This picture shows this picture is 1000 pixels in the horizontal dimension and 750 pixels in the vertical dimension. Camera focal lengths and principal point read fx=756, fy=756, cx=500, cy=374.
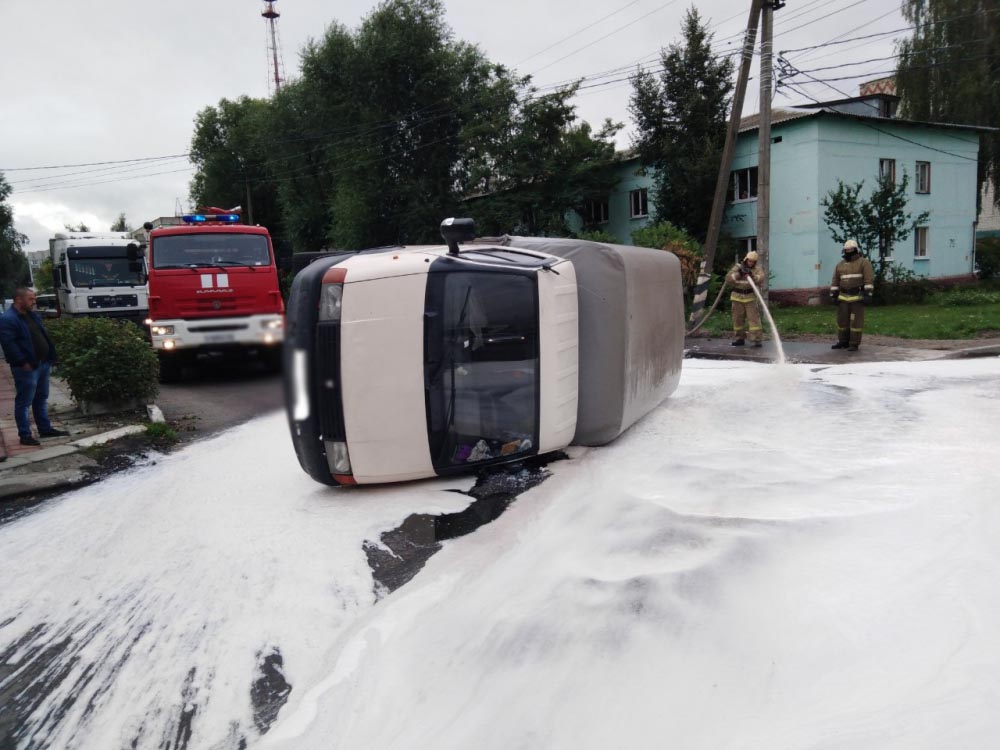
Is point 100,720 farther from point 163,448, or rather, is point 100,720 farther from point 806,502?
point 163,448

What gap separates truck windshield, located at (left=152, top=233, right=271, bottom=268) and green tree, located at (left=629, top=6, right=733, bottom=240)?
19131mm

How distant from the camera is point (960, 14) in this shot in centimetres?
3067

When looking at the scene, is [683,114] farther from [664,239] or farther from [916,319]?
[916,319]

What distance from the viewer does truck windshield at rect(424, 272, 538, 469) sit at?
4.90 meters

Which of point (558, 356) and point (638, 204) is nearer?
point (558, 356)

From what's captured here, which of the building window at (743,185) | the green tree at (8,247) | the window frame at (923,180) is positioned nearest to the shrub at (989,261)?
the window frame at (923,180)

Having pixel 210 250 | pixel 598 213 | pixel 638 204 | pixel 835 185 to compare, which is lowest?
pixel 210 250

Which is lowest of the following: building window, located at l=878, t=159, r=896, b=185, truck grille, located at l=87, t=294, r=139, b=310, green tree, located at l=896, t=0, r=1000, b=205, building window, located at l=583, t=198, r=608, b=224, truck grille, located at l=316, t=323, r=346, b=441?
truck grille, located at l=316, t=323, r=346, b=441

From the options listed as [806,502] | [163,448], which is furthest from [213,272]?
[806,502]

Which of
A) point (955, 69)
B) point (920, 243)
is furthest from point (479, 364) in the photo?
point (955, 69)

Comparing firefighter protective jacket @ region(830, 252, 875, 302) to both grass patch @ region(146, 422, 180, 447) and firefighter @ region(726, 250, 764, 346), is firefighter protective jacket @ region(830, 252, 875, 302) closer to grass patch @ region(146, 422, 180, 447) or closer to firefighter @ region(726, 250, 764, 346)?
firefighter @ region(726, 250, 764, 346)

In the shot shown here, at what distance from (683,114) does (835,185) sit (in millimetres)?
6451

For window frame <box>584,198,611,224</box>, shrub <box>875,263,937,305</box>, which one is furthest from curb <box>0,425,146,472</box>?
window frame <box>584,198,611,224</box>

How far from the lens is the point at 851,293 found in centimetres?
1146
